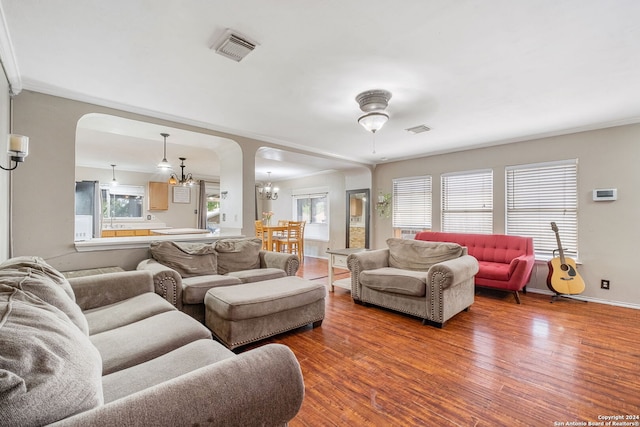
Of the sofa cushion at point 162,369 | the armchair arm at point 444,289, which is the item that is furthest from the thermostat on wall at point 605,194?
the sofa cushion at point 162,369

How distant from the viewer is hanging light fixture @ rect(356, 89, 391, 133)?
2754 millimetres

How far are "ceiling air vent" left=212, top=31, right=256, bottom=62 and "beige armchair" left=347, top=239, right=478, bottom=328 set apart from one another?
2595 mm

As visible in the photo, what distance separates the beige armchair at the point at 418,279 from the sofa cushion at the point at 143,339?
2.20 meters

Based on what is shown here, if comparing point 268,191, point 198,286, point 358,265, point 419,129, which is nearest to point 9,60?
point 198,286

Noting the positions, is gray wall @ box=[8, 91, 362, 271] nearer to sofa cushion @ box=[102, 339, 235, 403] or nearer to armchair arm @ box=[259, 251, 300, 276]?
armchair arm @ box=[259, 251, 300, 276]

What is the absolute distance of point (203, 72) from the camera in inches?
95.7

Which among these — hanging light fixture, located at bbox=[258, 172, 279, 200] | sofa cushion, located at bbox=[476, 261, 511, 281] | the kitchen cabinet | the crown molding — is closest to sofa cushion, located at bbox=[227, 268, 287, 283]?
the crown molding

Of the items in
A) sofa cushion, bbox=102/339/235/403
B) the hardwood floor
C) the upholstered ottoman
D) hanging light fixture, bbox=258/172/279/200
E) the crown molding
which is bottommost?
the hardwood floor

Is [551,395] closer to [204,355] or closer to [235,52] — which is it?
[204,355]

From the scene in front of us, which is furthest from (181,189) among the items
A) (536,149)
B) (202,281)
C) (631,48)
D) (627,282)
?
(627,282)

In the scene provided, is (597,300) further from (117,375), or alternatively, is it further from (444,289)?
(117,375)

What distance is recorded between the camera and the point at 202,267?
322cm

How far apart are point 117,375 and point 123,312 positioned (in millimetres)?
856

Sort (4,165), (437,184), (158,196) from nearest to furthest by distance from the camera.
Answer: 1. (4,165)
2. (437,184)
3. (158,196)
